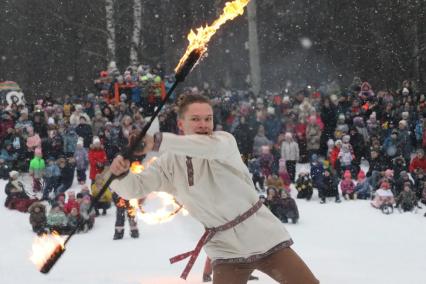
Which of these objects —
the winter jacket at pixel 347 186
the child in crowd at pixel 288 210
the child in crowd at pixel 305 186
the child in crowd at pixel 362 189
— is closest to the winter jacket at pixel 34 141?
the child in crowd at pixel 305 186

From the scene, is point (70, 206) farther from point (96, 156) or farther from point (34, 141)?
point (34, 141)

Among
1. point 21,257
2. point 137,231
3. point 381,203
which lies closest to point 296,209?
point 381,203

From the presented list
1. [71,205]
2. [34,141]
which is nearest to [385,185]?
[71,205]

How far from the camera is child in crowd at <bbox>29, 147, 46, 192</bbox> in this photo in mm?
12305

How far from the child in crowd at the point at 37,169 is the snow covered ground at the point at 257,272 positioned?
76 centimetres

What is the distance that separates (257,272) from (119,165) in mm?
3999

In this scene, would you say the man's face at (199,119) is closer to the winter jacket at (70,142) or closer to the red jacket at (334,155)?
the red jacket at (334,155)

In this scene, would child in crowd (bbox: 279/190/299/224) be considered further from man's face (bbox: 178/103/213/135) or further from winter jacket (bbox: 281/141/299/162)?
man's face (bbox: 178/103/213/135)

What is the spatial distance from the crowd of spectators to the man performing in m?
6.78

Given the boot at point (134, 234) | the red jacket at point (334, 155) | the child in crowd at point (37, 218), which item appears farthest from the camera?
the red jacket at point (334, 155)

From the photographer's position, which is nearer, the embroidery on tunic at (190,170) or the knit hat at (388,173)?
the embroidery on tunic at (190,170)

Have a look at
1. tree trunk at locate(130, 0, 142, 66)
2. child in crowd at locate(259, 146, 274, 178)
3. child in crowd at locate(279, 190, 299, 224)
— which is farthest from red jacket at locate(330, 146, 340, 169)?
tree trunk at locate(130, 0, 142, 66)

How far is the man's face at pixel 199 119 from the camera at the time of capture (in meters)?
3.67

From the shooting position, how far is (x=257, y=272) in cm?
722
